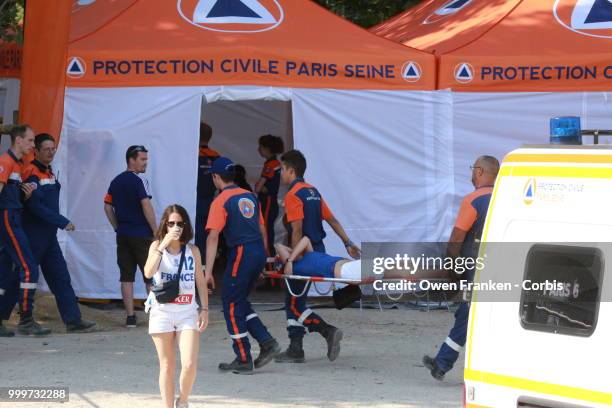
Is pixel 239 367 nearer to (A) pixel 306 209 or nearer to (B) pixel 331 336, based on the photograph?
(B) pixel 331 336

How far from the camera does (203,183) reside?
13516 mm

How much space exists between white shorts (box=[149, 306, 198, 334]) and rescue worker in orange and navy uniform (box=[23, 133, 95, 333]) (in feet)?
11.3

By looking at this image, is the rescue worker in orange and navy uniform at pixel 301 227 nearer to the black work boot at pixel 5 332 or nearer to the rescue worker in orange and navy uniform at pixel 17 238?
the rescue worker in orange and navy uniform at pixel 17 238

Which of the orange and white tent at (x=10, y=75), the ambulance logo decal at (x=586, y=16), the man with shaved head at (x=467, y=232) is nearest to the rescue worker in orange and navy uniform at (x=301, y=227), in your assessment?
the man with shaved head at (x=467, y=232)

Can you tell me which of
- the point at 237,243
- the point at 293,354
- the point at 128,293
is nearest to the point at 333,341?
the point at 293,354

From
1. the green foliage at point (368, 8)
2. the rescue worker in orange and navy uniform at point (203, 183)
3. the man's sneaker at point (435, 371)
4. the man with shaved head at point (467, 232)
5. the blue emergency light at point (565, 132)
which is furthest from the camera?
the green foliage at point (368, 8)

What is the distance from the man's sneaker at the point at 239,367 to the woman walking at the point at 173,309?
1.74m

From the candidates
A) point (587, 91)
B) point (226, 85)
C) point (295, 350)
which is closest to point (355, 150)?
point (226, 85)

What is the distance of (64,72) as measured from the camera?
11008 millimetres

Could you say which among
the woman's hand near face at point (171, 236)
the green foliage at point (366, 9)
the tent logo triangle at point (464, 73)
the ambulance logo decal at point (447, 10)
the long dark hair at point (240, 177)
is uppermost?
the green foliage at point (366, 9)

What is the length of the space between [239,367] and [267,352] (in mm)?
235

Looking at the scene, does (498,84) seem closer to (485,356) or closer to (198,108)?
(198,108)

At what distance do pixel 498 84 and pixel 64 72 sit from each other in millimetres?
4426

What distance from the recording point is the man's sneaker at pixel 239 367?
8719 mm
